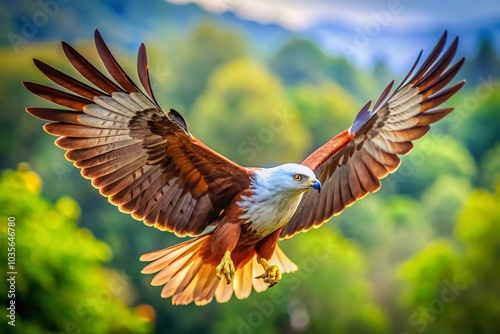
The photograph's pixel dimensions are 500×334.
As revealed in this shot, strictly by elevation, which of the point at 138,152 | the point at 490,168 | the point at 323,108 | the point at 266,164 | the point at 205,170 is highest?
the point at 323,108

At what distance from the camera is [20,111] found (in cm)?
2786

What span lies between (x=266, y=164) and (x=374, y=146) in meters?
17.2

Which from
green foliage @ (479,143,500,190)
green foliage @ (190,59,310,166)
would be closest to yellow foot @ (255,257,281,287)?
green foliage @ (190,59,310,166)

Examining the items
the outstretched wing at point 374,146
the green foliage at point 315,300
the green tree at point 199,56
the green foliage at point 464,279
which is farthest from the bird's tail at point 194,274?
the green tree at point 199,56

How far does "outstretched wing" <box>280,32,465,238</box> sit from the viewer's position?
8.34 m

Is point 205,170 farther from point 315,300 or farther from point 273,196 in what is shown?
point 315,300

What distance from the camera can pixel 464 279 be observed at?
25422mm

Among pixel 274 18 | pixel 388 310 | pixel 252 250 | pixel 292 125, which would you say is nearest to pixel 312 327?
pixel 388 310

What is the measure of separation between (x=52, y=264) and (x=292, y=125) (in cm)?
1377

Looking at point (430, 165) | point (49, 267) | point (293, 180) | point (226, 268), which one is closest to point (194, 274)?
point (226, 268)

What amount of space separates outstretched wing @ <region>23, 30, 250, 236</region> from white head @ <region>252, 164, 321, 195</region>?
38cm

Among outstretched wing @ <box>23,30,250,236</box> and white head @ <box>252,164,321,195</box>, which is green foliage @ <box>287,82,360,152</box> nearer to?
outstretched wing @ <box>23,30,250,236</box>

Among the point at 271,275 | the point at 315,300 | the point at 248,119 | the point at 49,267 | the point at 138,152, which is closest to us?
the point at 138,152

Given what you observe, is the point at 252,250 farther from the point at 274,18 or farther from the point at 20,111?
the point at 274,18
